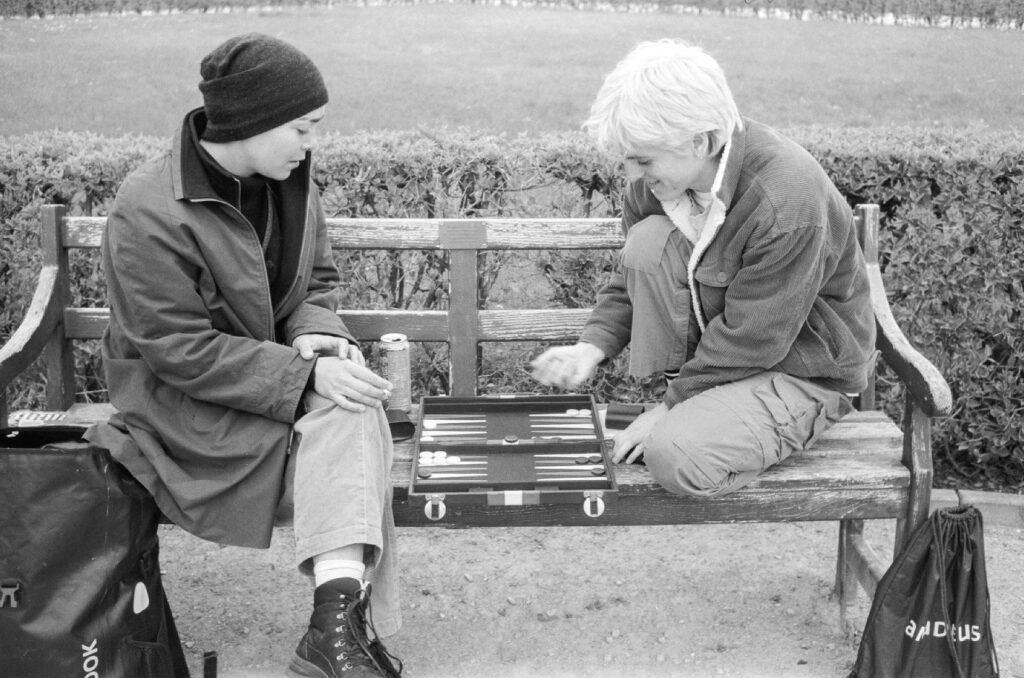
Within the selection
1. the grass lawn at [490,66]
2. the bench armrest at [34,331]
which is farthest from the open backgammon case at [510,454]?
the grass lawn at [490,66]

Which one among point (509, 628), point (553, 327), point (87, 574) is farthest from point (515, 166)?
point (87, 574)

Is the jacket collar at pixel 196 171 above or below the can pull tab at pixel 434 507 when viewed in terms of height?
above

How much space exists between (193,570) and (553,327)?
1529mm

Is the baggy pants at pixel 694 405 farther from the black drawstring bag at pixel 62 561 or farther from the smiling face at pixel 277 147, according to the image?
the black drawstring bag at pixel 62 561

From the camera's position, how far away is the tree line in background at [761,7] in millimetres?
4703

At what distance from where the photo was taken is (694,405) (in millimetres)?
2977

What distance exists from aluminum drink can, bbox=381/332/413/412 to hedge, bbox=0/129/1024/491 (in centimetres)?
91

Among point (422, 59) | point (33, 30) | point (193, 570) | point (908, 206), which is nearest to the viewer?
point (193, 570)

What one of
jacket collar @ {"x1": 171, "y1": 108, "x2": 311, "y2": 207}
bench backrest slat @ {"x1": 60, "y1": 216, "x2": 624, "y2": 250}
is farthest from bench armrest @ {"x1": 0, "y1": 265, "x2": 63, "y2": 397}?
jacket collar @ {"x1": 171, "y1": 108, "x2": 311, "y2": 207}

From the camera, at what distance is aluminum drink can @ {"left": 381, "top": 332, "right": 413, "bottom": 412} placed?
325cm

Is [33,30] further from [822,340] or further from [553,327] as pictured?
[822,340]

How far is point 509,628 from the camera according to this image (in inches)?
139

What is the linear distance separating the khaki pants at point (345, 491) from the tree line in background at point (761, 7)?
282 centimetres

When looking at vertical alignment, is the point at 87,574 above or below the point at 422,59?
below
